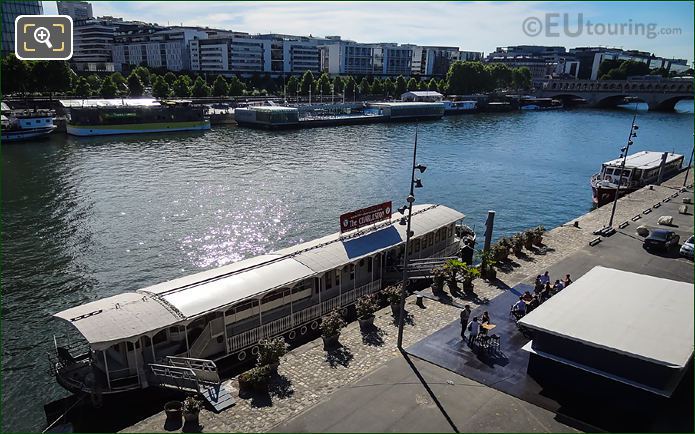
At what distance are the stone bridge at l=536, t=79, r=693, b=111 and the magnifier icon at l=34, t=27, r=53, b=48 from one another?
183 m

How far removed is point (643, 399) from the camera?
16406 mm

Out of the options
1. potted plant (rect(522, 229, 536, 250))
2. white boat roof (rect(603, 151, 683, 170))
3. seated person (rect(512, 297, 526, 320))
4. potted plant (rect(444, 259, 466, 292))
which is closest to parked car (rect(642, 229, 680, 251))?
potted plant (rect(522, 229, 536, 250))

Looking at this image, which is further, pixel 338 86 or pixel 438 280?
pixel 338 86

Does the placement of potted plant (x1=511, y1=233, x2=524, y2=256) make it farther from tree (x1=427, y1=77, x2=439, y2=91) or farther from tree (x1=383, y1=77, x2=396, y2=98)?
tree (x1=427, y1=77, x2=439, y2=91)

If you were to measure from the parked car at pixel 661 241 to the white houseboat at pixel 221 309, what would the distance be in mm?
19417

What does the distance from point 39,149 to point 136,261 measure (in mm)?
58553

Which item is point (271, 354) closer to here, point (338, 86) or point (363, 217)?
point (363, 217)

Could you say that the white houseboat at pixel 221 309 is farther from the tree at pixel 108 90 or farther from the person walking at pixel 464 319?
the tree at pixel 108 90

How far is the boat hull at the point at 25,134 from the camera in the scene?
85750 millimetres

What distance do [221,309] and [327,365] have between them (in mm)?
5096

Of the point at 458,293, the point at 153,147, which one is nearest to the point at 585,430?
the point at 458,293

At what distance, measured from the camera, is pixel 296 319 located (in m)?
24.0

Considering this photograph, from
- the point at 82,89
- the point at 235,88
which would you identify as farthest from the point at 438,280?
the point at 235,88

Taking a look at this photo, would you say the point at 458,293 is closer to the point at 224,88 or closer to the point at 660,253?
the point at 660,253
